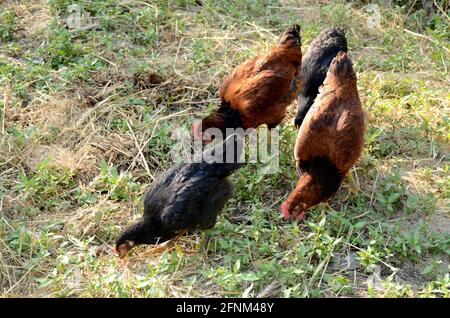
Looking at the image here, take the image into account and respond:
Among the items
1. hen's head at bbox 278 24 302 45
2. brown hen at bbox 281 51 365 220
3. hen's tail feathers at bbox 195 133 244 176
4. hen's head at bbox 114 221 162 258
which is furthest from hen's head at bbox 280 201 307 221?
hen's head at bbox 278 24 302 45

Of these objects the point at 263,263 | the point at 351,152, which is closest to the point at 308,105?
the point at 351,152

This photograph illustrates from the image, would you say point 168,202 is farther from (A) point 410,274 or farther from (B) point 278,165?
(A) point 410,274

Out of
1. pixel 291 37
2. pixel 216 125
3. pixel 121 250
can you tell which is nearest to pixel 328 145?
pixel 216 125

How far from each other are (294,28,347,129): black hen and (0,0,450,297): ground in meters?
0.29

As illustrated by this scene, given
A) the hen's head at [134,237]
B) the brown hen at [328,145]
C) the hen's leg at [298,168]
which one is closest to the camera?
the hen's head at [134,237]

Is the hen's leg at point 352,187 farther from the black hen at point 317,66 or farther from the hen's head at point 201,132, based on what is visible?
the hen's head at point 201,132

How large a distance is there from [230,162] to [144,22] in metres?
3.22

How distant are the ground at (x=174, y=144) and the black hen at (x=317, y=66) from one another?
293 millimetres

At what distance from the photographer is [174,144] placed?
5301mm

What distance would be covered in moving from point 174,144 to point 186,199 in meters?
1.26

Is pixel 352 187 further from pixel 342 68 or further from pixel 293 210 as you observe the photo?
pixel 342 68

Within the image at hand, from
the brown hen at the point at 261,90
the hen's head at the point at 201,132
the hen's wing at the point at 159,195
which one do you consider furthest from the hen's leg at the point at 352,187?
the hen's wing at the point at 159,195

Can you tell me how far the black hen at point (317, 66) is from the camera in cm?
530

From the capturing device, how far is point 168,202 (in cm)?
420
